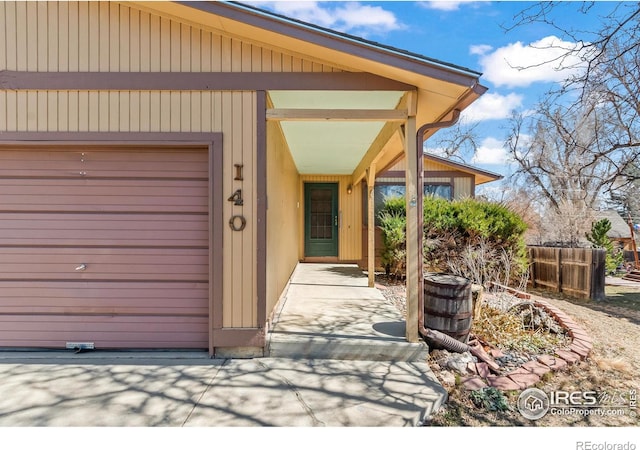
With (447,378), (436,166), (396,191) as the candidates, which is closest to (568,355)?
(447,378)

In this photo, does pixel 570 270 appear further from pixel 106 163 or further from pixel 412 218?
pixel 106 163

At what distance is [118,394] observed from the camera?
252cm

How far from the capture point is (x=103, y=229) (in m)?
3.40

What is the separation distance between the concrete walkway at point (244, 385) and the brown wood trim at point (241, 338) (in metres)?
0.15

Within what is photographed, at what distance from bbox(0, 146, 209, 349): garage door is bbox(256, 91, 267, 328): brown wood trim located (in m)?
0.61

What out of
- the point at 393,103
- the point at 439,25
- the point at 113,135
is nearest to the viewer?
the point at 113,135

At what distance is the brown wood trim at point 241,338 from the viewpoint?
3230 millimetres

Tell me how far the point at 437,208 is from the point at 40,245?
6.32m

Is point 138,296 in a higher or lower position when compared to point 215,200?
lower

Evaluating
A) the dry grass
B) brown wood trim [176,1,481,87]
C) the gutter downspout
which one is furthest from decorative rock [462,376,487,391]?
brown wood trim [176,1,481,87]

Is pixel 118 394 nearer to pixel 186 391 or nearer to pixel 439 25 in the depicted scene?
pixel 186 391

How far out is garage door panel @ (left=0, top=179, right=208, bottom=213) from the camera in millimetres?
3395

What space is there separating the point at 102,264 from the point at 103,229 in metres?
0.37

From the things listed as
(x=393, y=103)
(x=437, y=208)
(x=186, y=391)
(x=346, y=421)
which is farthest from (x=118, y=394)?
(x=437, y=208)
